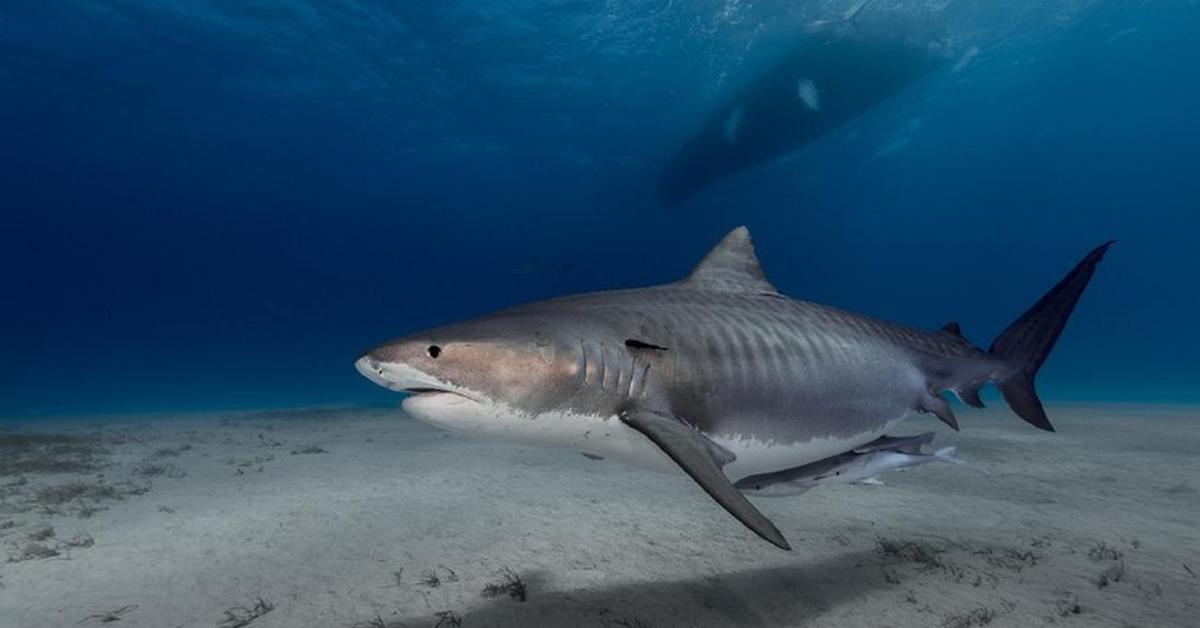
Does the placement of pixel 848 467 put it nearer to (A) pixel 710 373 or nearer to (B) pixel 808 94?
(A) pixel 710 373

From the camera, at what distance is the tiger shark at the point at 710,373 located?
2.99m

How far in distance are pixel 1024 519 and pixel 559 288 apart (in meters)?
109

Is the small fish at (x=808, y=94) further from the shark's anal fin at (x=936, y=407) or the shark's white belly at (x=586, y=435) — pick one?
the shark's white belly at (x=586, y=435)

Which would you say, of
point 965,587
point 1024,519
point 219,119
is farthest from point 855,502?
point 219,119

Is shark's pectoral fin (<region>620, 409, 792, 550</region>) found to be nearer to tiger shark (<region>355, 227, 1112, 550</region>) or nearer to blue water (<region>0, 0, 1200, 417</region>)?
tiger shark (<region>355, 227, 1112, 550</region>)

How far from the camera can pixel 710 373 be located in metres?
3.68

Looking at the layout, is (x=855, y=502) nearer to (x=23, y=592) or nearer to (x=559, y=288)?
(x=23, y=592)

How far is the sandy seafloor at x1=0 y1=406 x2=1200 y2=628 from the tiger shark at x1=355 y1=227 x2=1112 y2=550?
1124 mm

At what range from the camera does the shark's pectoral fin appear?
8.66ft

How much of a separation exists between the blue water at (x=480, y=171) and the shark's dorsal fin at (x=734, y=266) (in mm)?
5444

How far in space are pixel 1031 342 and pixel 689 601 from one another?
3620mm

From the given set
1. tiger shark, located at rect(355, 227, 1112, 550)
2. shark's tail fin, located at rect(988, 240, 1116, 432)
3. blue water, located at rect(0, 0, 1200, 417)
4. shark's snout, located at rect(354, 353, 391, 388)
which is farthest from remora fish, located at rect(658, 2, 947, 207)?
shark's snout, located at rect(354, 353, 391, 388)

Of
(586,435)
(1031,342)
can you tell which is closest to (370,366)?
Answer: (586,435)

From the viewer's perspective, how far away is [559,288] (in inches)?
4518
